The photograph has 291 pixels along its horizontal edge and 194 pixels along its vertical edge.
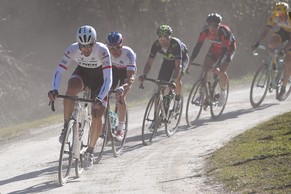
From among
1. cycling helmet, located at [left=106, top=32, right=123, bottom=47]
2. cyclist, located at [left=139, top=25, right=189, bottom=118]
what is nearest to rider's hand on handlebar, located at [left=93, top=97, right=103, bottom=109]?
cycling helmet, located at [left=106, top=32, right=123, bottom=47]

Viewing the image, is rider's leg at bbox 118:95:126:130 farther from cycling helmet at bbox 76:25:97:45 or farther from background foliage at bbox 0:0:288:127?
background foliage at bbox 0:0:288:127

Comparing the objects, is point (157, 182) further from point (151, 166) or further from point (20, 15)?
point (20, 15)

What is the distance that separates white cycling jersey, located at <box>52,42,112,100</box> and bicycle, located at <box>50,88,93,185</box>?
332 mm

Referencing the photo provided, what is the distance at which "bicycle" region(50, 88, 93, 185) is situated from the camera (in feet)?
34.3

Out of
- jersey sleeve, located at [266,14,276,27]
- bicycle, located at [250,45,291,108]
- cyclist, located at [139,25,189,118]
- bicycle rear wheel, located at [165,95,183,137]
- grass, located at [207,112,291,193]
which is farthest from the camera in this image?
bicycle, located at [250,45,291,108]

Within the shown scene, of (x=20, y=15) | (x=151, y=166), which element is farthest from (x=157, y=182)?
(x=20, y=15)

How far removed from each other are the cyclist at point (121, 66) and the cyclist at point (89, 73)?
1.03m

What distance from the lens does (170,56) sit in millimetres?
14586

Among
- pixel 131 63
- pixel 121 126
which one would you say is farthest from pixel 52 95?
pixel 121 126

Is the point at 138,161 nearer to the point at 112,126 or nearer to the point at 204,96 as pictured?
the point at 112,126

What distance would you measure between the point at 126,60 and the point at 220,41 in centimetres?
377

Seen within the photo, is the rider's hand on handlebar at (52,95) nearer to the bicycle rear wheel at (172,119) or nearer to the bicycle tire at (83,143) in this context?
the bicycle tire at (83,143)

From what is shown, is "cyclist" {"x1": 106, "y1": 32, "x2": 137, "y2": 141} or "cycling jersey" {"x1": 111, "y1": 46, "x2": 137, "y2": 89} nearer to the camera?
"cyclist" {"x1": 106, "y1": 32, "x2": 137, "y2": 141}

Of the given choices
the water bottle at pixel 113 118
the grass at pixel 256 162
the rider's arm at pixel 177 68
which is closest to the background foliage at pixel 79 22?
the rider's arm at pixel 177 68
